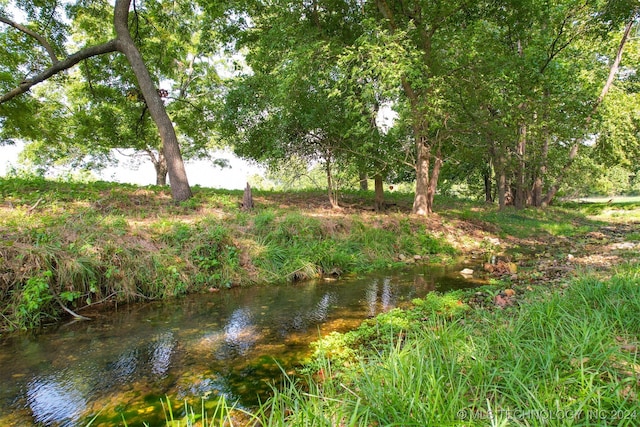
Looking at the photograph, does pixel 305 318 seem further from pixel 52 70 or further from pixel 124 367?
pixel 52 70

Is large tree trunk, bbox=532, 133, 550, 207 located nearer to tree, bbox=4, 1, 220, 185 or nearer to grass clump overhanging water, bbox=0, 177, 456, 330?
grass clump overhanging water, bbox=0, 177, 456, 330

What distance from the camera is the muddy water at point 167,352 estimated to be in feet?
10.1

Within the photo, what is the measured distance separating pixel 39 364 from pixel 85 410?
55.9 inches

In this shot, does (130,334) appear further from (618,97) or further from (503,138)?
(618,97)

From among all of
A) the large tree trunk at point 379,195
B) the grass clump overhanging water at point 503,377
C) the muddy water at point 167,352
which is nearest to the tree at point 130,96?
the large tree trunk at point 379,195

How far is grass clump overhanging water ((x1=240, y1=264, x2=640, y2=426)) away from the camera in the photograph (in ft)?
6.31

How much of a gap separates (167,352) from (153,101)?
8.85 meters

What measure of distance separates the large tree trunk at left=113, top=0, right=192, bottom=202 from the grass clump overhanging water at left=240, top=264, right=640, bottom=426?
8.35m

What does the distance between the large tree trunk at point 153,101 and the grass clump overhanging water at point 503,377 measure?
8354 millimetres

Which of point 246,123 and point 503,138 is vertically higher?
point 246,123

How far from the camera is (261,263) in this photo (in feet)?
25.0

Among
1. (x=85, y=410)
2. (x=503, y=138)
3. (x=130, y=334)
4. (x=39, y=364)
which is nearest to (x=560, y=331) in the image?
(x=85, y=410)

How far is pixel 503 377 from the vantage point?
2301mm

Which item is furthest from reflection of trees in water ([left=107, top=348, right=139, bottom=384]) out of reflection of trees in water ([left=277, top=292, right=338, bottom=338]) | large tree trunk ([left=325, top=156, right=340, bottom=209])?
large tree trunk ([left=325, top=156, right=340, bottom=209])
